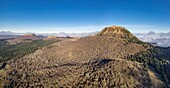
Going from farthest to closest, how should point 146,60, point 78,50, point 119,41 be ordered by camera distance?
point 119,41 < point 78,50 < point 146,60

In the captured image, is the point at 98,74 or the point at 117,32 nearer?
the point at 98,74

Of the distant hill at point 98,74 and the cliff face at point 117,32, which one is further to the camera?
the cliff face at point 117,32

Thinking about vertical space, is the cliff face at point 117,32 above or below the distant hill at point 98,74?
above

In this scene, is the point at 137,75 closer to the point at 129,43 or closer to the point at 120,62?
the point at 120,62

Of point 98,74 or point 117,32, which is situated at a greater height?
point 117,32

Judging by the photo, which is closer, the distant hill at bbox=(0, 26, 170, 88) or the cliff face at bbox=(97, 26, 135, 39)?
the distant hill at bbox=(0, 26, 170, 88)

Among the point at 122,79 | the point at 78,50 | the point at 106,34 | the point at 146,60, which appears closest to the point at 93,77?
the point at 122,79

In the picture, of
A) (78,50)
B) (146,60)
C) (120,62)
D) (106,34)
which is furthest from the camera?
(106,34)

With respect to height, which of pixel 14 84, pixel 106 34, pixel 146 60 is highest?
pixel 106 34

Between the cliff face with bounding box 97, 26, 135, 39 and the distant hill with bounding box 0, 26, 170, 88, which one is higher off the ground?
the cliff face with bounding box 97, 26, 135, 39

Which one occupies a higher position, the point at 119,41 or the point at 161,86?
the point at 119,41

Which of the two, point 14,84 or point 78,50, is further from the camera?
point 78,50
